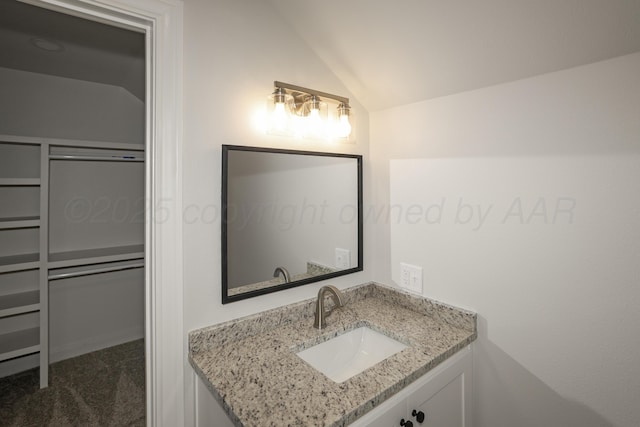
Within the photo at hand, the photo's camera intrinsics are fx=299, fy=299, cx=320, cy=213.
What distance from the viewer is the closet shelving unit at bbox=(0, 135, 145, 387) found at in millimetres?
1998

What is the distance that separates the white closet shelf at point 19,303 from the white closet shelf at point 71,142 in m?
1.08

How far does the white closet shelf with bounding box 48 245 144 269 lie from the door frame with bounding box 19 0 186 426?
1.65 metres

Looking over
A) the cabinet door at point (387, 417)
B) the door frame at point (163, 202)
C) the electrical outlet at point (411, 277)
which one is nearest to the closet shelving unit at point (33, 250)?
the door frame at point (163, 202)

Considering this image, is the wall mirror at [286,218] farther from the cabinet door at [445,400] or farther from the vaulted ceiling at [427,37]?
the cabinet door at [445,400]

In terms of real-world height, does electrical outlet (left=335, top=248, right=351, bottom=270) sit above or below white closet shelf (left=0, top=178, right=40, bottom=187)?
below

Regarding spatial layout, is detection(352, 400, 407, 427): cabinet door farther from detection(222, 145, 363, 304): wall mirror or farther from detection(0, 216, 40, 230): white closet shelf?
detection(0, 216, 40, 230): white closet shelf

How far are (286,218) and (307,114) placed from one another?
48 centimetres

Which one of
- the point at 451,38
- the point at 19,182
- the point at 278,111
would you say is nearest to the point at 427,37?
the point at 451,38

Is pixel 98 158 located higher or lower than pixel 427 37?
lower

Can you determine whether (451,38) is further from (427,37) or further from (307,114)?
(307,114)

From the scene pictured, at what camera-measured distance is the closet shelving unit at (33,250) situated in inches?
78.7

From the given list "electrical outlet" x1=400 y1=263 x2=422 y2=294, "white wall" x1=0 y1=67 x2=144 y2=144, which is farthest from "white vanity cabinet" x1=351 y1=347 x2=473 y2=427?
"white wall" x1=0 y1=67 x2=144 y2=144

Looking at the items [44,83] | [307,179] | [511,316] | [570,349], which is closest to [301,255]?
[307,179]

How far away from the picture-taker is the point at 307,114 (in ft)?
4.46
